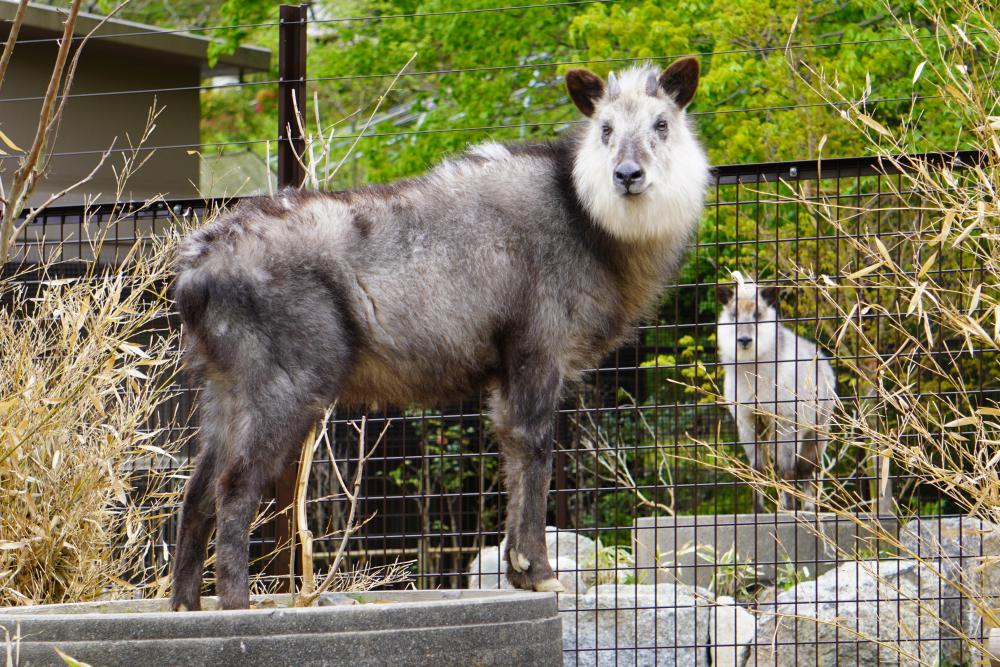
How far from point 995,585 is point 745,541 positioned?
5.96ft

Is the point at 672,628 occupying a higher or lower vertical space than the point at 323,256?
lower

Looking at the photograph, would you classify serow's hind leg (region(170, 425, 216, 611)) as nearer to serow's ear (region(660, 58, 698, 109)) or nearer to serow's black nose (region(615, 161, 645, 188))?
serow's black nose (region(615, 161, 645, 188))

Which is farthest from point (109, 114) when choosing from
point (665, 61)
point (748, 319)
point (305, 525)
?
point (305, 525)

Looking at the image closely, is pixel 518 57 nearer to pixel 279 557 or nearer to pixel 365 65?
pixel 365 65

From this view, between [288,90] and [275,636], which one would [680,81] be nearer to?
[288,90]

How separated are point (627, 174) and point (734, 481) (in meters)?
1.96

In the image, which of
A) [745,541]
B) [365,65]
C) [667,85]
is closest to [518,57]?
[365,65]

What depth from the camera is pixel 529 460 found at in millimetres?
3594

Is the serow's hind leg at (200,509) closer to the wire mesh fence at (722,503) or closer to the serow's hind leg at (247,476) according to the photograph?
the serow's hind leg at (247,476)

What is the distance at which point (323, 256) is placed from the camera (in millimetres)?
3293

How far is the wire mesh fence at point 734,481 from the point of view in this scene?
14.5 feet

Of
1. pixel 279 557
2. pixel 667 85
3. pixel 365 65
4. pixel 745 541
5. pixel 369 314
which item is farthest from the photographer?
pixel 365 65

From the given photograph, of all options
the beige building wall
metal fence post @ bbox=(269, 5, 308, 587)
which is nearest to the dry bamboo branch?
metal fence post @ bbox=(269, 5, 308, 587)

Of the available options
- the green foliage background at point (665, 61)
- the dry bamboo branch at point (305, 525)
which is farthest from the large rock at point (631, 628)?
the dry bamboo branch at point (305, 525)
